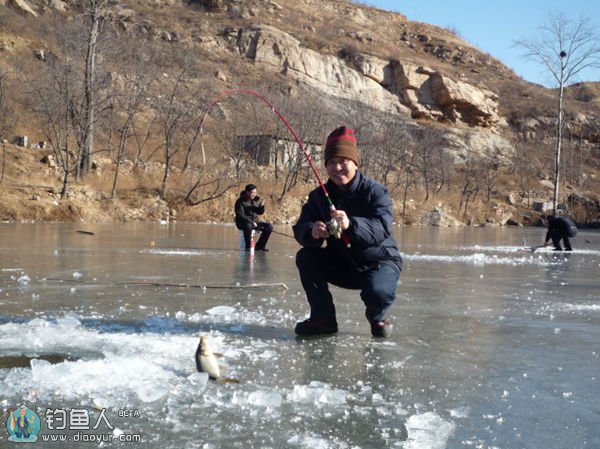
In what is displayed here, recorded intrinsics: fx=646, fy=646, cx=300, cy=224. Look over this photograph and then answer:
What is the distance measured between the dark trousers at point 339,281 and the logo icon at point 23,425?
7.74ft

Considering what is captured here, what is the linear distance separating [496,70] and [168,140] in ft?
290

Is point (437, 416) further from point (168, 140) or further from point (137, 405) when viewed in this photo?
point (168, 140)

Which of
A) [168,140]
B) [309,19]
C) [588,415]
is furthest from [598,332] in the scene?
[309,19]

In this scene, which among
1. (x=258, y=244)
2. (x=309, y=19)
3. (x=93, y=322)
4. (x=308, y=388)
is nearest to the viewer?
(x=308, y=388)

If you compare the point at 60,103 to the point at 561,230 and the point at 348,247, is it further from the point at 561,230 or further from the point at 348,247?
the point at 348,247

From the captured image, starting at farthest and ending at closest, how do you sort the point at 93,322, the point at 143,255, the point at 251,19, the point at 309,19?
the point at 309,19 < the point at 251,19 < the point at 143,255 < the point at 93,322

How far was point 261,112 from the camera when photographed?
5766 centimetres

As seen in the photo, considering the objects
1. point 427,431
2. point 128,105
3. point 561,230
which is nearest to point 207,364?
point 427,431

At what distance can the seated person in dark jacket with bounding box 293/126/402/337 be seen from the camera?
464 centimetres

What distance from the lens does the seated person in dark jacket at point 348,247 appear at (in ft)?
15.2

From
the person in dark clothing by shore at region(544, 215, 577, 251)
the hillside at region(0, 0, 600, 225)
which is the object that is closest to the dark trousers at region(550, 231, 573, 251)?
the person in dark clothing by shore at region(544, 215, 577, 251)

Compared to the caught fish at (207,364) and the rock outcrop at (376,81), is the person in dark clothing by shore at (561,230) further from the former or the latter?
the rock outcrop at (376,81)

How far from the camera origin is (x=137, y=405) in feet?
9.70

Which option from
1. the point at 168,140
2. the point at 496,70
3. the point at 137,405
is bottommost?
the point at 137,405
